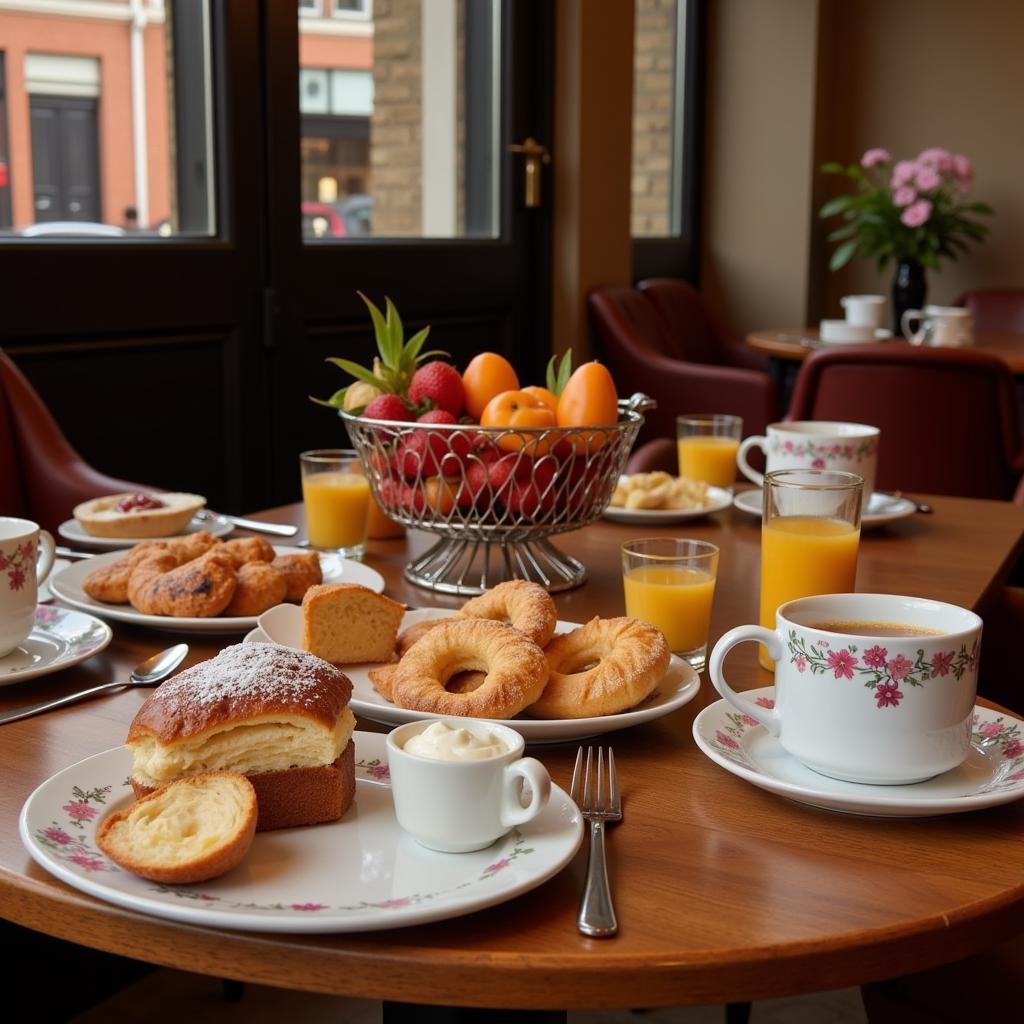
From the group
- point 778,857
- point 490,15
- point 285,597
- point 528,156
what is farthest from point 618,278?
point 778,857

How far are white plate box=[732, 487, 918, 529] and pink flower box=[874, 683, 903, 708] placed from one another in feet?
2.80

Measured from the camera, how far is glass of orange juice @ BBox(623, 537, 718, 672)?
1.12 metres

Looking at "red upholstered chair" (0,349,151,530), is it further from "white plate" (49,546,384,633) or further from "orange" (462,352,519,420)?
"orange" (462,352,519,420)

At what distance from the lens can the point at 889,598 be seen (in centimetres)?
90

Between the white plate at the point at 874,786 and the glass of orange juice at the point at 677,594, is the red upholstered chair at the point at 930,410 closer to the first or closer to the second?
the glass of orange juice at the point at 677,594

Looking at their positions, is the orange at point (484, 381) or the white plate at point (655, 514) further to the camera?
the white plate at point (655, 514)

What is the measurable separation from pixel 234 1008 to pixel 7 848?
1343 millimetres

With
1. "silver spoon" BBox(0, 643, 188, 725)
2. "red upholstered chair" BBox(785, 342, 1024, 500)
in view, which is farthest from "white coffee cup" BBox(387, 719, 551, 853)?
"red upholstered chair" BBox(785, 342, 1024, 500)

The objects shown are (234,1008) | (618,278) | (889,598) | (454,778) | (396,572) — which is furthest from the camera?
(618,278)

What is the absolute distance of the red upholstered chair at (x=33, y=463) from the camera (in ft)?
6.80

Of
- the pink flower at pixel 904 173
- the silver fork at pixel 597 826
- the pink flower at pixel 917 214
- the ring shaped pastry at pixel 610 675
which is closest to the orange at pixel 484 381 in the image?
the ring shaped pastry at pixel 610 675

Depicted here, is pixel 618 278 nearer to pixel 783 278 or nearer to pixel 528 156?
pixel 528 156

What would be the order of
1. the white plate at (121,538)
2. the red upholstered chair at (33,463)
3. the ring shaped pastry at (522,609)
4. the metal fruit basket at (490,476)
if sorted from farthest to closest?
the red upholstered chair at (33,463), the white plate at (121,538), the metal fruit basket at (490,476), the ring shaped pastry at (522,609)

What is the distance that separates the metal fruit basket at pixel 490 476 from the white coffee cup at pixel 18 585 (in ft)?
1.12
